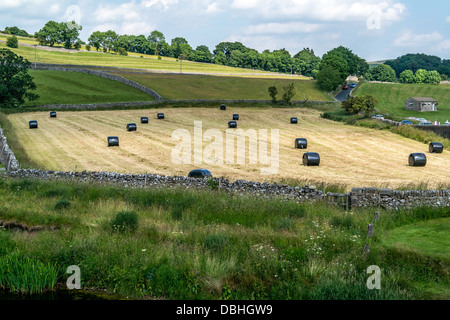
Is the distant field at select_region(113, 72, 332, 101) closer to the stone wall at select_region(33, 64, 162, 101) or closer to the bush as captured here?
the stone wall at select_region(33, 64, 162, 101)

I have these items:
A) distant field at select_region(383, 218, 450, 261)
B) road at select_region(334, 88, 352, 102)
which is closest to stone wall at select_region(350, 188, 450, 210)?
distant field at select_region(383, 218, 450, 261)

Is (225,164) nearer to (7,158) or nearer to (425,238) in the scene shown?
(7,158)

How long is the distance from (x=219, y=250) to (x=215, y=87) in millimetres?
95529

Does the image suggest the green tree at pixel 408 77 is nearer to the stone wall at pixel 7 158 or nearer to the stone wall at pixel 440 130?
the stone wall at pixel 440 130

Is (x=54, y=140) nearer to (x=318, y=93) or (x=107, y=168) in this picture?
(x=107, y=168)

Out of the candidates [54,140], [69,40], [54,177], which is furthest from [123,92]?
[69,40]

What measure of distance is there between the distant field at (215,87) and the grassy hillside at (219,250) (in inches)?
2793

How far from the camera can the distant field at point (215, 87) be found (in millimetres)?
97250

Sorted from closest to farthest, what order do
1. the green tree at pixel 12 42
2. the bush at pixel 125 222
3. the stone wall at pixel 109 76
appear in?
the bush at pixel 125 222
the stone wall at pixel 109 76
the green tree at pixel 12 42

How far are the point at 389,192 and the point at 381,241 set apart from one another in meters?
5.09

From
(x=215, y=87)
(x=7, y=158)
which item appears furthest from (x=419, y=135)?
(x=215, y=87)

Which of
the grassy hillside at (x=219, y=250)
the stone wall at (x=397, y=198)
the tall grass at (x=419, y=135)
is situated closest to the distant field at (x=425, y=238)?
the grassy hillside at (x=219, y=250)

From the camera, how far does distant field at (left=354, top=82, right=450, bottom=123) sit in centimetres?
9394

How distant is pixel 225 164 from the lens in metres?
37.8
